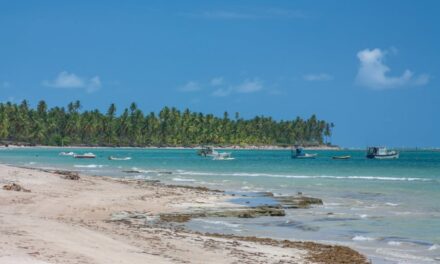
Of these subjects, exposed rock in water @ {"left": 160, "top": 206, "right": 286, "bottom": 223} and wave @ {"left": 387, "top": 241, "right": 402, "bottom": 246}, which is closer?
wave @ {"left": 387, "top": 241, "right": 402, "bottom": 246}

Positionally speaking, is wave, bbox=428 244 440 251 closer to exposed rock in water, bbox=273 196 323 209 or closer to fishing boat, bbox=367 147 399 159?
exposed rock in water, bbox=273 196 323 209

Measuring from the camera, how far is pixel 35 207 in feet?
82.0

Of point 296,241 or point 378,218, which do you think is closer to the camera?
point 296,241

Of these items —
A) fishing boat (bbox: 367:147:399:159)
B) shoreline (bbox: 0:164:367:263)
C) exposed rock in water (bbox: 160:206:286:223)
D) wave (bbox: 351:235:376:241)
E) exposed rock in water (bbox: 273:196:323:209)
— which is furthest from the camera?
fishing boat (bbox: 367:147:399:159)

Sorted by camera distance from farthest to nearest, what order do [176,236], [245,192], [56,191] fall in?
A: [245,192] → [56,191] → [176,236]

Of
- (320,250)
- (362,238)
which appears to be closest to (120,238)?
(320,250)

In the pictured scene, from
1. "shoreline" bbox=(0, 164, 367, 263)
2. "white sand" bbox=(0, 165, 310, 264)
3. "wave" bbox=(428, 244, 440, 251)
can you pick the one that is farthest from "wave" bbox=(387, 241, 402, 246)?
"white sand" bbox=(0, 165, 310, 264)

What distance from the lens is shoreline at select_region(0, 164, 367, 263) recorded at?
555 inches

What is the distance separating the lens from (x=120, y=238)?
1739 cm

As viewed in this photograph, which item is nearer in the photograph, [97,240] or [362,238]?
[97,240]

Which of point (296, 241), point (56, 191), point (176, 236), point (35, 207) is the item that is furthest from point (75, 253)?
point (56, 191)

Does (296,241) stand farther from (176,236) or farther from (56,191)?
(56,191)

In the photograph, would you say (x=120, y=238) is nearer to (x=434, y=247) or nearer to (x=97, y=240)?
(x=97, y=240)

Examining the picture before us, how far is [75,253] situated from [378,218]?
17.3m
